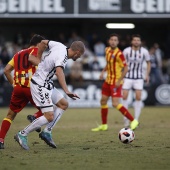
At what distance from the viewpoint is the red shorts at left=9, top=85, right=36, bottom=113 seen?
10.1 meters

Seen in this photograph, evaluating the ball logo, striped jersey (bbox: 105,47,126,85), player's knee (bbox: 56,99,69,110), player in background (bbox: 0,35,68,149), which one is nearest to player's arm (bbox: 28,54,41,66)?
player in background (bbox: 0,35,68,149)

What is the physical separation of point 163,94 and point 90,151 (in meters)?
14.2

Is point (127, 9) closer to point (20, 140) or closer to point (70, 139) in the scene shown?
point (70, 139)

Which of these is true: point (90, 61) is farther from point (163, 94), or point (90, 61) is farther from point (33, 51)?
point (33, 51)

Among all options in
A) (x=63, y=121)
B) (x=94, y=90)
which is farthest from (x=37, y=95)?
(x=94, y=90)

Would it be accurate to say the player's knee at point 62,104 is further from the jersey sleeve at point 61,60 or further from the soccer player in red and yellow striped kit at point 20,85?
the jersey sleeve at point 61,60

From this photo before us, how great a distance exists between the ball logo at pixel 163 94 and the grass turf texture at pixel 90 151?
8668 millimetres

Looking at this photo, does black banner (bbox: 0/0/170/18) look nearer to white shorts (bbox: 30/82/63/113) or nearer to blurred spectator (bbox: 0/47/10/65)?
blurred spectator (bbox: 0/47/10/65)

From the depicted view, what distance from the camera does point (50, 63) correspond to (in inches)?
370

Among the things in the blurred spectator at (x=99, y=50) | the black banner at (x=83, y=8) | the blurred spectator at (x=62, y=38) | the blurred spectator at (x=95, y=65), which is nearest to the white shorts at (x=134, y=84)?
the black banner at (x=83, y=8)

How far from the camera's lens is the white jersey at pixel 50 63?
930cm

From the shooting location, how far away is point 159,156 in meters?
8.77

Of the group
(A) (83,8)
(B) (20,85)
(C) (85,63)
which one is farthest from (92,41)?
(B) (20,85)

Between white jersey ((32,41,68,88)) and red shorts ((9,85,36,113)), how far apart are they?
507mm
